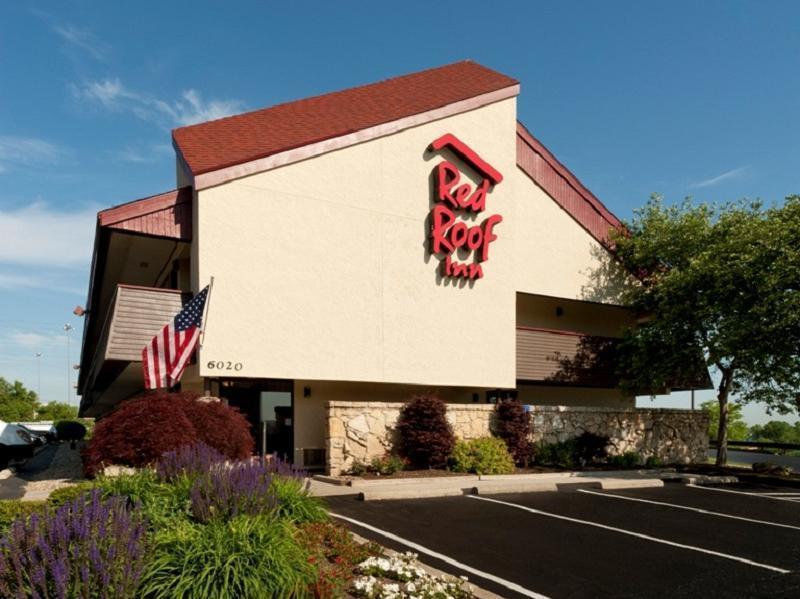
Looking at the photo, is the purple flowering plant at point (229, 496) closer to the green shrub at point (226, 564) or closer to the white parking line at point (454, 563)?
the green shrub at point (226, 564)

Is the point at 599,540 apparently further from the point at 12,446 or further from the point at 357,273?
the point at 12,446

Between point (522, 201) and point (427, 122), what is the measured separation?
5036 mm

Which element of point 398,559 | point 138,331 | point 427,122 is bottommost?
point 398,559

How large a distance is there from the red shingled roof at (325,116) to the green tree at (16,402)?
235ft

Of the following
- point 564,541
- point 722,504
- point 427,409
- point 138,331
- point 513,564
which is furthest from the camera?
point 427,409

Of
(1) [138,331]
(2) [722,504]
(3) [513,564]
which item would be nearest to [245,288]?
(1) [138,331]

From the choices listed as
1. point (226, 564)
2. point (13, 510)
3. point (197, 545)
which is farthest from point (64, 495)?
point (226, 564)

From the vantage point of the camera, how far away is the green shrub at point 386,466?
17.9 m

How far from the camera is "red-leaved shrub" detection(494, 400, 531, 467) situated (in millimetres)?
20922

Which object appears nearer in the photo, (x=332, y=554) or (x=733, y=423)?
(x=332, y=554)

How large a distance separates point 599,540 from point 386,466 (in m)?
8.09

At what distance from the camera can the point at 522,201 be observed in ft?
77.7

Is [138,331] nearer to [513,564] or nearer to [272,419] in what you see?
[272,419]

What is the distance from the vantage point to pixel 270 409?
20250 mm
